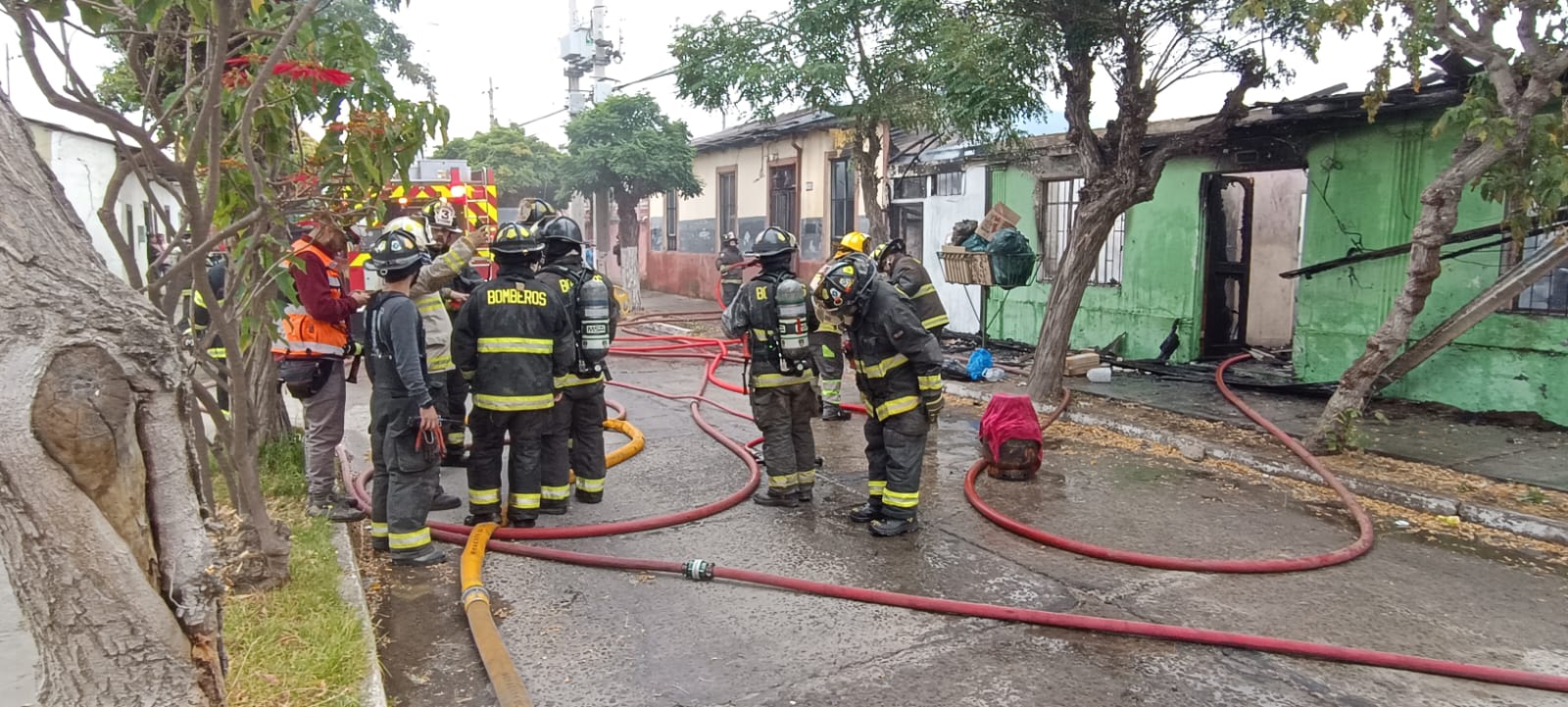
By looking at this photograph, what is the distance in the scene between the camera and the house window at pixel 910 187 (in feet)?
47.7

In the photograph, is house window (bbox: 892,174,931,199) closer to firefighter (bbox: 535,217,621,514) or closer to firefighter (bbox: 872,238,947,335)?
firefighter (bbox: 872,238,947,335)

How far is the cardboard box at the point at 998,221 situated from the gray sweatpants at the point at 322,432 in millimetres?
7257

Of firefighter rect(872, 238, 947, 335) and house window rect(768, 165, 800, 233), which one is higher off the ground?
house window rect(768, 165, 800, 233)

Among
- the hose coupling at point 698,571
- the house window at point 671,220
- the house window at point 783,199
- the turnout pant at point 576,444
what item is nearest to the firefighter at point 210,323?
the turnout pant at point 576,444

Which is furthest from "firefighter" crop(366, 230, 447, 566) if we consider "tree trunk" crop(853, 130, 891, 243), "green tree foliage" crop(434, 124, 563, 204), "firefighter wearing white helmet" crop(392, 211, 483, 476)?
"green tree foliage" crop(434, 124, 563, 204)

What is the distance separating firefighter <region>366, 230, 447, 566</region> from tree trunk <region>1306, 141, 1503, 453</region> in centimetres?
593

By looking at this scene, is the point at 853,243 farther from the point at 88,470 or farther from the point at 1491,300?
the point at 88,470

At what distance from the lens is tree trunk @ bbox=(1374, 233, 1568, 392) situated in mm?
6488

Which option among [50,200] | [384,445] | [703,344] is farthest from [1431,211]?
[703,344]

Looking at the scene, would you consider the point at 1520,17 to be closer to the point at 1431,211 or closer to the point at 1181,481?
the point at 1431,211

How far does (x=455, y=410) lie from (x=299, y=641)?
2782 mm

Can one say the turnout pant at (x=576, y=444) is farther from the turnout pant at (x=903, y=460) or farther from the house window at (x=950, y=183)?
the house window at (x=950, y=183)

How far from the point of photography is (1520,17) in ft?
20.5

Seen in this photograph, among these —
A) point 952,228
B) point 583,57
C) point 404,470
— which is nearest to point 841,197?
point 952,228
